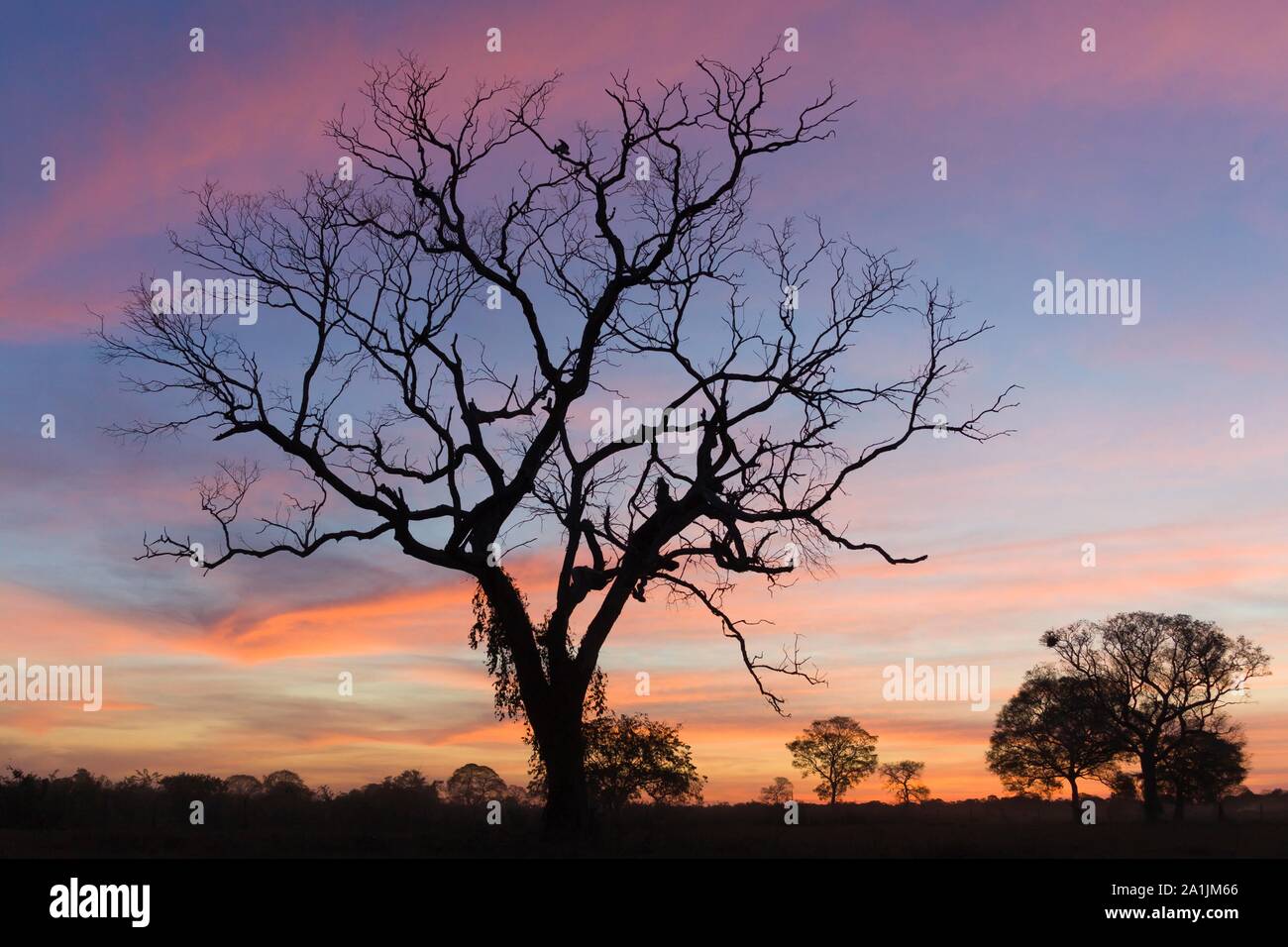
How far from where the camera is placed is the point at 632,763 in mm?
43500

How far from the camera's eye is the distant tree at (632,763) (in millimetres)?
42606

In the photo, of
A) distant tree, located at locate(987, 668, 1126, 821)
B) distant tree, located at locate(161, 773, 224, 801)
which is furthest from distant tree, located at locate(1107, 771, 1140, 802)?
distant tree, located at locate(161, 773, 224, 801)

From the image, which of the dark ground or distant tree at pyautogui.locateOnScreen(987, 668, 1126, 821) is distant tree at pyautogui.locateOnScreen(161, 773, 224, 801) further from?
distant tree at pyautogui.locateOnScreen(987, 668, 1126, 821)

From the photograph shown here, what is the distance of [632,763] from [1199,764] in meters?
34.1

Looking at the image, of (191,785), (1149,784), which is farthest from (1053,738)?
(191,785)

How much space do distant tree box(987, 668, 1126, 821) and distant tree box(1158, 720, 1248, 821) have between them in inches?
108

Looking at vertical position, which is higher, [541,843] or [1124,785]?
[541,843]

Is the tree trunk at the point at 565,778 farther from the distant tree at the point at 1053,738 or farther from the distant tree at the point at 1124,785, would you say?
the distant tree at the point at 1124,785

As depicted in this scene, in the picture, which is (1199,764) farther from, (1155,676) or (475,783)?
(475,783)

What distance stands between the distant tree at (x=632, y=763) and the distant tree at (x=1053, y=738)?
2523cm

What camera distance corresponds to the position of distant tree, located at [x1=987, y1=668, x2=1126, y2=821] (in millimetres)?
59438
